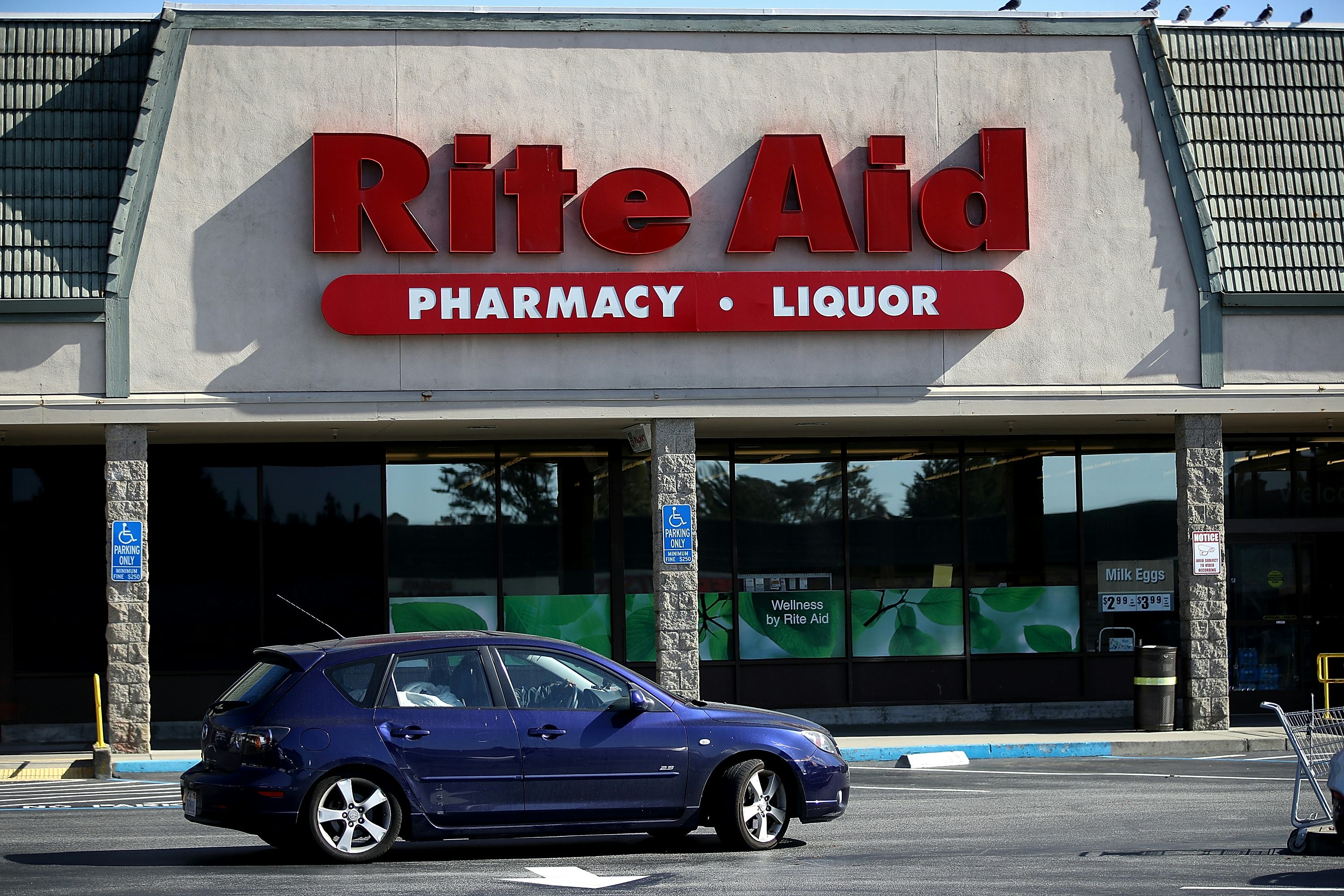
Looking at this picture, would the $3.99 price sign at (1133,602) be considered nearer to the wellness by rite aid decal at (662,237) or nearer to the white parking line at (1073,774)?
the wellness by rite aid decal at (662,237)

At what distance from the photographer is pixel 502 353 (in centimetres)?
1792

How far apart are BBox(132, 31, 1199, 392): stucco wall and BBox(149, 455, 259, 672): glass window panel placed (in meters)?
3.31

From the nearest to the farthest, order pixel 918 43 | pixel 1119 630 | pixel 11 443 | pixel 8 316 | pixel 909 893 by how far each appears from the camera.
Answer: pixel 909 893
pixel 8 316
pixel 918 43
pixel 11 443
pixel 1119 630

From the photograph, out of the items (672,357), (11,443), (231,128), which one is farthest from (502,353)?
(11,443)

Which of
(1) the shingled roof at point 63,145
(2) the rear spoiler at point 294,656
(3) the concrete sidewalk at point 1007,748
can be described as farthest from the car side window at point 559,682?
(1) the shingled roof at point 63,145

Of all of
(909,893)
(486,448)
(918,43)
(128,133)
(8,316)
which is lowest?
(909,893)

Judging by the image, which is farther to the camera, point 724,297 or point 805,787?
point 724,297

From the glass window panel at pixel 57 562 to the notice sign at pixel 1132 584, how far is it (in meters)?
12.9

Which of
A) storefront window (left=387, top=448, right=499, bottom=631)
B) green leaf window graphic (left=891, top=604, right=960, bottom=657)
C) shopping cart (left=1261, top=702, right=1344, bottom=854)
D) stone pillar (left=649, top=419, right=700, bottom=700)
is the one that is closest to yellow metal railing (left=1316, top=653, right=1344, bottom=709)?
green leaf window graphic (left=891, top=604, right=960, bottom=657)

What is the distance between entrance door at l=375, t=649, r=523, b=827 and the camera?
9859 millimetres

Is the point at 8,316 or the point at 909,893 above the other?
the point at 8,316

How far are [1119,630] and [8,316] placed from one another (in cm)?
1482

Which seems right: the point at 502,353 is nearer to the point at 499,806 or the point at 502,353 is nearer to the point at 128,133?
the point at 128,133

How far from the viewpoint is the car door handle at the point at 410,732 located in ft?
32.4
